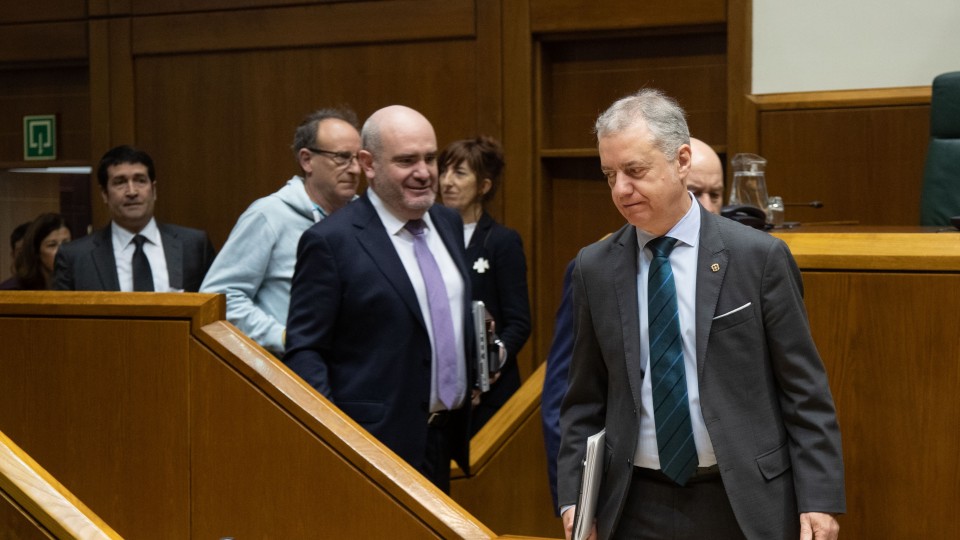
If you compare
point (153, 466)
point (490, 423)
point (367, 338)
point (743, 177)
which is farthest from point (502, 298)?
point (153, 466)

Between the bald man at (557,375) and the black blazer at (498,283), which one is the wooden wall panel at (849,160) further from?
the bald man at (557,375)

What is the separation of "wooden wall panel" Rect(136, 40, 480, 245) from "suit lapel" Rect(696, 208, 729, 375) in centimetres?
331

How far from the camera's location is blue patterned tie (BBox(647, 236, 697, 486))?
1.83 meters

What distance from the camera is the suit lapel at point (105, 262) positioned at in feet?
12.4

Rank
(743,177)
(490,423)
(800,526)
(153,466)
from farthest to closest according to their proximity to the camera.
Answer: (490,423) → (743,177) → (153,466) → (800,526)

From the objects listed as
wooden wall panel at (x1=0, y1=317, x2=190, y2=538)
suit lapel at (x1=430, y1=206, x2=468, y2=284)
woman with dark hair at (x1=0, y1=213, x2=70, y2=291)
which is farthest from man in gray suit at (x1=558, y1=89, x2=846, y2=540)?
woman with dark hair at (x1=0, y1=213, x2=70, y2=291)

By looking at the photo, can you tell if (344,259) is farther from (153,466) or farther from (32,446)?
(32,446)

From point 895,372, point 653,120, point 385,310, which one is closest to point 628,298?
point 653,120

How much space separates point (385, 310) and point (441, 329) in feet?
0.56

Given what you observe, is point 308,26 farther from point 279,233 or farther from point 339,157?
point 279,233

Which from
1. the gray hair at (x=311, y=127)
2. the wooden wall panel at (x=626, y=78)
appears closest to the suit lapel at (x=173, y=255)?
the gray hair at (x=311, y=127)

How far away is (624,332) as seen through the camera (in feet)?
6.20

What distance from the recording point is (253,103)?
5445 millimetres

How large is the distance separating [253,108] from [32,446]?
2.83 m
